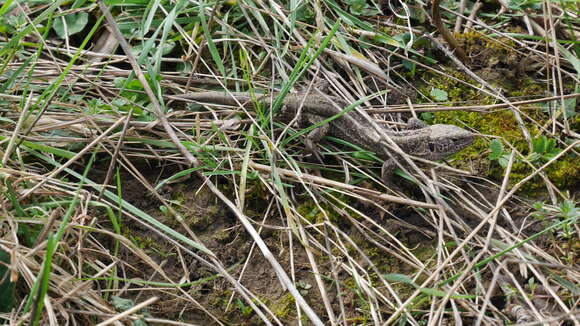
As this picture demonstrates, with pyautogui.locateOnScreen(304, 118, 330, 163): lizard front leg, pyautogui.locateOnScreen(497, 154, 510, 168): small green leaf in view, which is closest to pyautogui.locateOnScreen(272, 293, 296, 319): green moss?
pyautogui.locateOnScreen(304, 118, 330, 163): lizard front leg

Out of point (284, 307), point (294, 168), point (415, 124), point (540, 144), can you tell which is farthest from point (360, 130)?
point (284, 307)

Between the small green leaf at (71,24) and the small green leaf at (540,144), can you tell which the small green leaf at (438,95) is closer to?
the small green leaf at (540,144)

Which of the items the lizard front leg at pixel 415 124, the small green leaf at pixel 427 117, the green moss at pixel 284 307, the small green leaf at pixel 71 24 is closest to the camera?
the green moss at pixel 284 307

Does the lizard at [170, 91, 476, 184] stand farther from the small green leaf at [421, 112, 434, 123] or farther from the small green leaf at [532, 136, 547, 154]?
the small green leaf at [532, 136, 547, 154]

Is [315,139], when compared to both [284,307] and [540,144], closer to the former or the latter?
[284,307]

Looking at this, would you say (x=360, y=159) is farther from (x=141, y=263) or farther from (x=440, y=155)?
(x=141, y=263)

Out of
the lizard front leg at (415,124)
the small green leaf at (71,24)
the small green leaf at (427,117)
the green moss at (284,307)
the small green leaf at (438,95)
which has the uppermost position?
the small green leaf at (71,24)

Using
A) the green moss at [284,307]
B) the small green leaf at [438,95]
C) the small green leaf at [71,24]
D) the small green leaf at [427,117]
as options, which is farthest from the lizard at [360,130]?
the small green leaf at [71,24]
